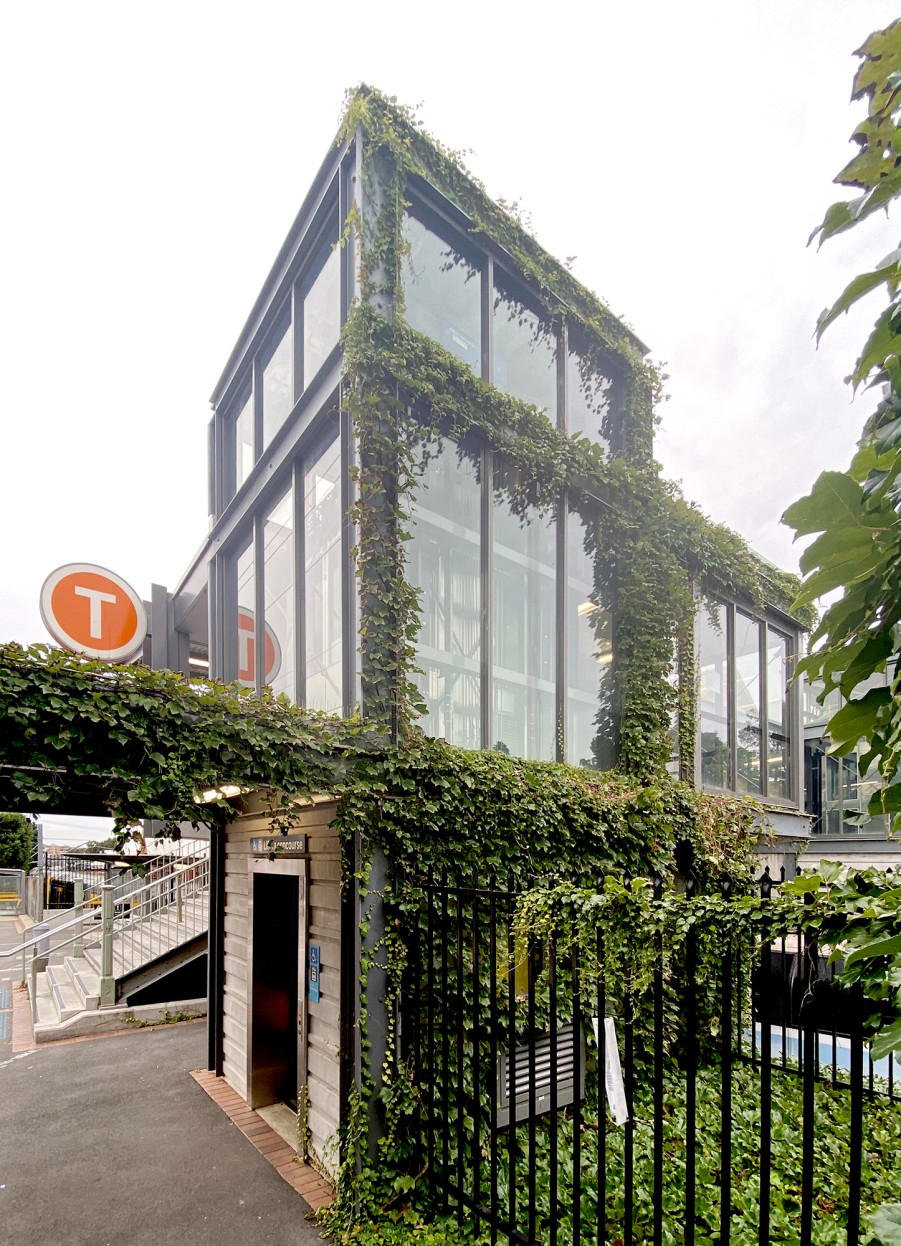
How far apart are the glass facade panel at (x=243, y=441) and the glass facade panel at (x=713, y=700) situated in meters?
6.80

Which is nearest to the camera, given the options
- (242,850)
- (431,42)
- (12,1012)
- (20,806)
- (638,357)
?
(20,806)

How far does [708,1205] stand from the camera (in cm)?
459

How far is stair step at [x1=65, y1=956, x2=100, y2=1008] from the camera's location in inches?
396

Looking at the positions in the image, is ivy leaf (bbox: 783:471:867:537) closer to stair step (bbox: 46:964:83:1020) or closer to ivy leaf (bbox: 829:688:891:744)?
ivy leaf (bbox: 829:688:891:744)

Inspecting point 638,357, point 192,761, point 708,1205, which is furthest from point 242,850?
point 638,357

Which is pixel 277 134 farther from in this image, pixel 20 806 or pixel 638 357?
pixel 20 806

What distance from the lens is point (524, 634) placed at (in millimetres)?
7199

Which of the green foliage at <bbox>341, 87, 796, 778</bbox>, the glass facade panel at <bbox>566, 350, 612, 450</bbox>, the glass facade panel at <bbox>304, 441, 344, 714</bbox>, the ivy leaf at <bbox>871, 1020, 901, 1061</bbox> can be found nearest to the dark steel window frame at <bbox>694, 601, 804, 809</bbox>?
the green foliage at <bbox>341, 87, 796, 778</bbox>

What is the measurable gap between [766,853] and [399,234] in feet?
35.1

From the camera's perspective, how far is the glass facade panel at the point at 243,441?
29.5ft

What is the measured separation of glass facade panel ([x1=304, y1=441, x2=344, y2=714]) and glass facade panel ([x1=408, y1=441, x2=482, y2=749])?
0.81 meters

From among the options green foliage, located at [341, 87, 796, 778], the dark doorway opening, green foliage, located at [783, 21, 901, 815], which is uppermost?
green foliage, located at [341, 87, 796, 778]

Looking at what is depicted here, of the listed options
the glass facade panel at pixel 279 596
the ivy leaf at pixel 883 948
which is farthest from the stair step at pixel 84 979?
the ivy leaf at pixel 883 948

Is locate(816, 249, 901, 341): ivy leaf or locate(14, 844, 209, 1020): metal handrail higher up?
locate(816, 249, 901, 341): ivy leaf
